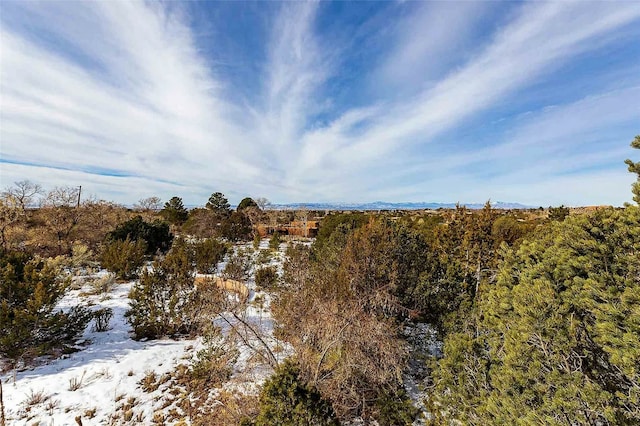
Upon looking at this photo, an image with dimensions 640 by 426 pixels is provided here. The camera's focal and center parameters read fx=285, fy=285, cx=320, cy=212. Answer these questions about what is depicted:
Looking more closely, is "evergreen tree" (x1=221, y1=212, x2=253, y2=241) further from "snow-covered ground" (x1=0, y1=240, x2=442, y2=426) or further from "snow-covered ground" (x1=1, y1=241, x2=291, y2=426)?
"snow-covered ground" (x1=1, y1=241, x2=291, y2=426)

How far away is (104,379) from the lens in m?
5.42

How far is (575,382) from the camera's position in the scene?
266 cm

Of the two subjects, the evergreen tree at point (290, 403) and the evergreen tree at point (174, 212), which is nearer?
the evergreen tree at point (290, 403)

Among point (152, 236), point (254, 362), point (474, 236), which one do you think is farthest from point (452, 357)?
point (152, 236)

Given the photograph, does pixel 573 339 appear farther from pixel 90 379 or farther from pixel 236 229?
pixel 236 229

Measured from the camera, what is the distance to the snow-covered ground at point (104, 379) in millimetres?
4602

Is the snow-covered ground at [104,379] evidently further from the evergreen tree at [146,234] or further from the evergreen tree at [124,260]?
the evergreen tree at [146,234]

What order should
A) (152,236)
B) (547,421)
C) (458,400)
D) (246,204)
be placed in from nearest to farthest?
(547,421) → (458,400) → (152,236) → (246,204)

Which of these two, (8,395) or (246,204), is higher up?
(246,204)

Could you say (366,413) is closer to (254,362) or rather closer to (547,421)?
→ (254,362)

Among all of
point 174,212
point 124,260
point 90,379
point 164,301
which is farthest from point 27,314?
point 174,212

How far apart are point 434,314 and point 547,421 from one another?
145 inches

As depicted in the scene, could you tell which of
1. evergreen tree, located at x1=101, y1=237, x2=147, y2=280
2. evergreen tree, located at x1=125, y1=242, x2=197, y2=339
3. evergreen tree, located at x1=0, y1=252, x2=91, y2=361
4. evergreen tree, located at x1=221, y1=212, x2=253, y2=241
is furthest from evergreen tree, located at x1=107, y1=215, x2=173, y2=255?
evergreen tree, located at x1=0, y1=252, x2=91, y2=361

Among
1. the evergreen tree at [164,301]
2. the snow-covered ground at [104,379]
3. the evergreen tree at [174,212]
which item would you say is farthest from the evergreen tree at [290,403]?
the evergreen tree at [174,212]
